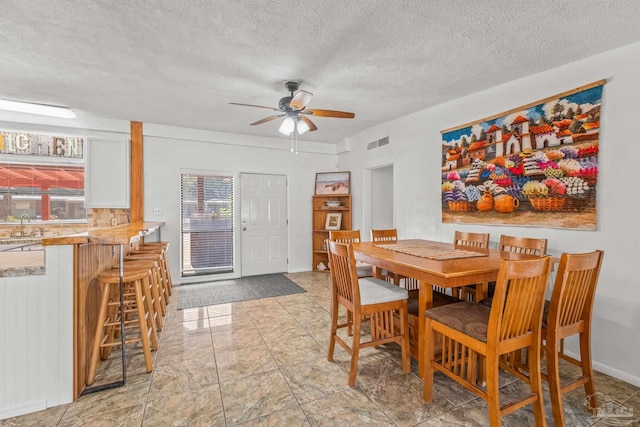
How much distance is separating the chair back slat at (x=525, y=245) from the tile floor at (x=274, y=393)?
94cm

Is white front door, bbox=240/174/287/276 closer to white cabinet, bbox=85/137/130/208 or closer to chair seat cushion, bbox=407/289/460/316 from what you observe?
white cabinet, bbox=85/137/130/208

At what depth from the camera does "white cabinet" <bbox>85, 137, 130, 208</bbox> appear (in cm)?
424

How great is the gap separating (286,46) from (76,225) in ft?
13.6

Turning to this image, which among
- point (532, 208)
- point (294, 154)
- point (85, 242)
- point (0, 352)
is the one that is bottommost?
point (0, 352)

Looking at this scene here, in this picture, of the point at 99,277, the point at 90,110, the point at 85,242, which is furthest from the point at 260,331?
the point at 90,110

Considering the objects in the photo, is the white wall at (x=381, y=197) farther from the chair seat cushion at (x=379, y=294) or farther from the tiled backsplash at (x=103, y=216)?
the tiled backsplash at (x=103, y=216)

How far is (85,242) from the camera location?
1.89 meters

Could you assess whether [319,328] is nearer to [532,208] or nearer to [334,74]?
[532,208]

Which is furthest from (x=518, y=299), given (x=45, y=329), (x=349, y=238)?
(x=45, y=329)

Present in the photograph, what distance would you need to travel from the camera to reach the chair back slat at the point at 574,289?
1590 mm

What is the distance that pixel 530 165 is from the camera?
110 inches

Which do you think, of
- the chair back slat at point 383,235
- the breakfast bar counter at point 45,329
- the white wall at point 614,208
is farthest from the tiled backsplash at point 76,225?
the white wall at point 614,208

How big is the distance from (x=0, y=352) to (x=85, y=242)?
0.80 meters

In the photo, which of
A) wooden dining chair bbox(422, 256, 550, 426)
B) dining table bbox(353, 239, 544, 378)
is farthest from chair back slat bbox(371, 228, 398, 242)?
wooden dining chair bbox(422, 256, 550, 426)
